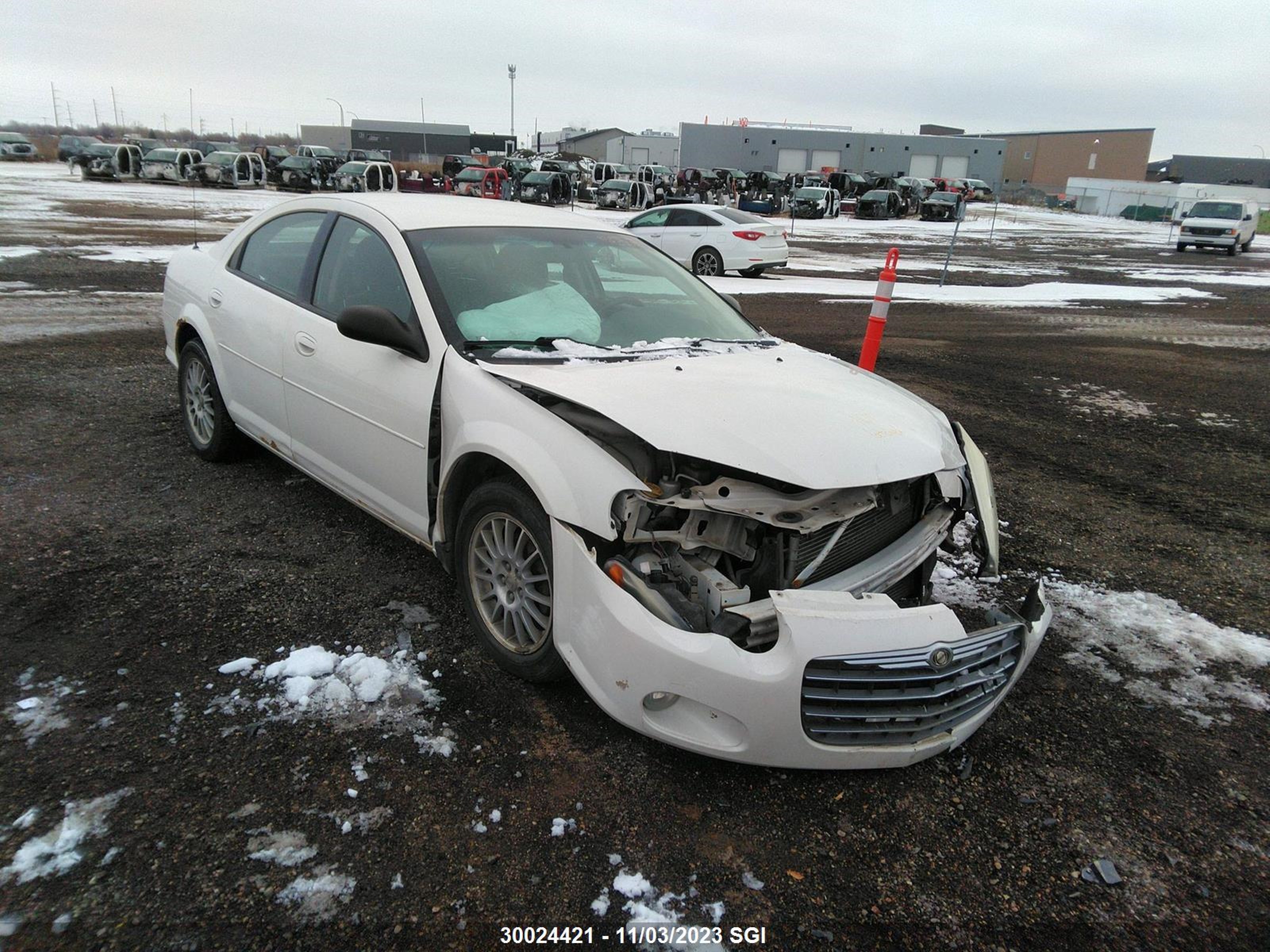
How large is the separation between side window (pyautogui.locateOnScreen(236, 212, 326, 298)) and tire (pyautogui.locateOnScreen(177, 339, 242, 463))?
64 centimetres

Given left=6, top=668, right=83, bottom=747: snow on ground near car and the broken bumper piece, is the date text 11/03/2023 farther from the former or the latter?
left=6, top=668, right=83, bottom=747: snow on ground near car

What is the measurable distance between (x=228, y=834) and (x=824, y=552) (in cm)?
193

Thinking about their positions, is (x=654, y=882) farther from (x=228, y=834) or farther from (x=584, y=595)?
(x=228, y=834)

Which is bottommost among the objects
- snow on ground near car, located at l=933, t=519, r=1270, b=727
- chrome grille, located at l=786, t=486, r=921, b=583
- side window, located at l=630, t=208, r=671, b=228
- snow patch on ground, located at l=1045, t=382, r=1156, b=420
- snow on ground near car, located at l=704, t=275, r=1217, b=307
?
snow on ground near car, located at l=933, t=519, r=1270, b=727

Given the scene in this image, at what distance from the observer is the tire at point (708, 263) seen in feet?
53.7

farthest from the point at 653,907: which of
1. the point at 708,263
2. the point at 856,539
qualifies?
the point at 708,263

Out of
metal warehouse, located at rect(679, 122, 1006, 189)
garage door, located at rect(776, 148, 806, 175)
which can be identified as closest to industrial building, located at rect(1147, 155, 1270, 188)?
metal warehouse, located at rect(679, 122, 1006, 189)

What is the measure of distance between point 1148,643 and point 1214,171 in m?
113

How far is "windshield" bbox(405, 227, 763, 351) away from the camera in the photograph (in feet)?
11.1

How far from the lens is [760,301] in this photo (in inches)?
512

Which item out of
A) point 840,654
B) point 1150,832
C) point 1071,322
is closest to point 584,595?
point 840,654

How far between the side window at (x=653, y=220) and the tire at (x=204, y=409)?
513 inches

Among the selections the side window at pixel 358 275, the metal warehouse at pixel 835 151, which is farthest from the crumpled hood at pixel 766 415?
the metal warehouse at pixel 835 151

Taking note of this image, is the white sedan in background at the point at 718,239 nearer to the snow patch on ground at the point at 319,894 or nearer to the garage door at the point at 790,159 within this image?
the snow patch on ground at the point at 319,894
